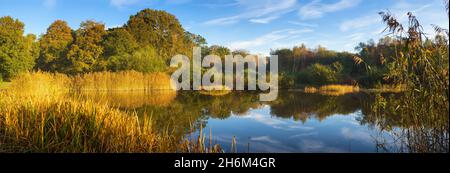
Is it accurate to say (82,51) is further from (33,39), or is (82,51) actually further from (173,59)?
(173,59)

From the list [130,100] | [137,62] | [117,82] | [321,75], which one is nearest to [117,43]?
[137,62]

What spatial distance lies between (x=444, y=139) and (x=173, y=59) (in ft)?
85.1

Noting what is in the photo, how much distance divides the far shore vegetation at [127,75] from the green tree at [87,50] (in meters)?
0.07

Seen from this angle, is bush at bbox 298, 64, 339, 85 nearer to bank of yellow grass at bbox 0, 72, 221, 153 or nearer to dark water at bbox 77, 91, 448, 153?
dark water at bbox 77, 91, 448, 153

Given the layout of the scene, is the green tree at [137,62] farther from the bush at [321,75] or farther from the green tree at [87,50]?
the bush at [321,75]

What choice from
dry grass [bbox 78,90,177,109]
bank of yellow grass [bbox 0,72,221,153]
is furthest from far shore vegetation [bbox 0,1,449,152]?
dry grass [bbox 78,90,177,109]

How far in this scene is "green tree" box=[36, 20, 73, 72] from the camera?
25.0 m

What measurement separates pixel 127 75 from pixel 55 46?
940 cm

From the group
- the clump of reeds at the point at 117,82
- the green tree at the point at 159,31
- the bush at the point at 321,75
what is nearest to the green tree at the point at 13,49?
the clump of reeds at the point at 117,82

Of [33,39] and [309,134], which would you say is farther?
[33,39]
